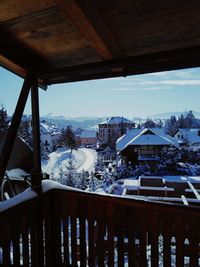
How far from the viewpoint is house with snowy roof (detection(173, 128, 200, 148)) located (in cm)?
1270

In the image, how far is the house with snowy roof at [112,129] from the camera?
14438 millimetres

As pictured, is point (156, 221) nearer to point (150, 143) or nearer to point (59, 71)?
point (59, 71)

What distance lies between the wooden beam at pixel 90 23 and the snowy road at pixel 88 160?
1281 cm

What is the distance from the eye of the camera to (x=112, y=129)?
14.8 metres

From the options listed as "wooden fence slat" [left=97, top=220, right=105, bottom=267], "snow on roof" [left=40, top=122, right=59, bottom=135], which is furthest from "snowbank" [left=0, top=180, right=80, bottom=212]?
"snow on roof" [left=40, top=122, right=59, bottom=135]

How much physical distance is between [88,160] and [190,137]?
21.8 ft

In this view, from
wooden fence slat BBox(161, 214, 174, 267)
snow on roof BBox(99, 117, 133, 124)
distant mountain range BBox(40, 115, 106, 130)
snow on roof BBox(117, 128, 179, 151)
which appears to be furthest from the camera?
distant mountain range BBox(40, 115, 106, 130)

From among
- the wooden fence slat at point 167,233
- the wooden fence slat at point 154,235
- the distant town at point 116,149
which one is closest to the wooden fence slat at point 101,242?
the wooden fence slat at point 154,235

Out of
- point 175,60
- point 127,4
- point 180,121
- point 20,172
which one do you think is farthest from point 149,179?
point 127,4

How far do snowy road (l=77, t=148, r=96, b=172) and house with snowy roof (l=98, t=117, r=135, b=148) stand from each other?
1.15 metres

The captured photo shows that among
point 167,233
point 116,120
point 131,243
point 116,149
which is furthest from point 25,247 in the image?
point 116,120

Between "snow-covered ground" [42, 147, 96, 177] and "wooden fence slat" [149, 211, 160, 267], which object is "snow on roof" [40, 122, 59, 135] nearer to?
"snow-covered ground" [42, 147, 96, 177]

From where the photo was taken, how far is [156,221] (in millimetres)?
2092

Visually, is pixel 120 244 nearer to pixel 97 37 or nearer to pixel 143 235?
pixel 143 235
